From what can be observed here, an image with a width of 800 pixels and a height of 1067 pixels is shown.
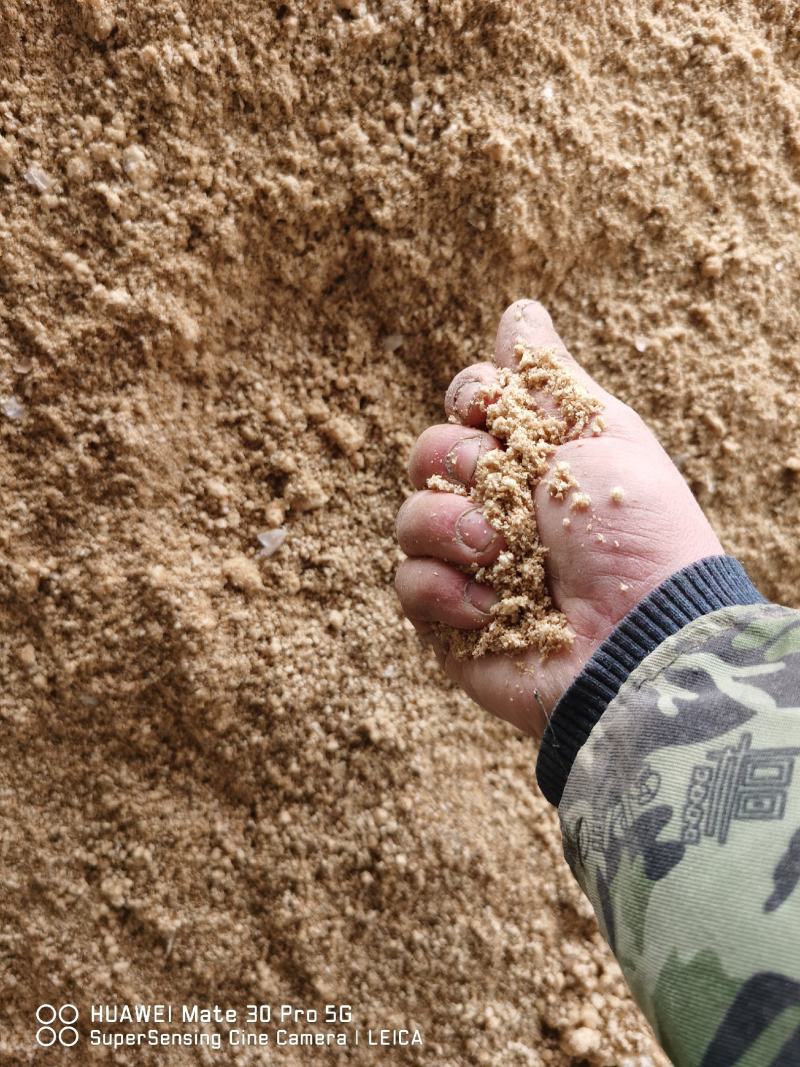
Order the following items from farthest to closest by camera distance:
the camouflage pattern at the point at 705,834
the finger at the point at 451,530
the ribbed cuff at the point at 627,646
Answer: the finger at the point at 451,530 < the ribbed cuff at the point at 627,646 < the camouflage pattern at the point at 705,834

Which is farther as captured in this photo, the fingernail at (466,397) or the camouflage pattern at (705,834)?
the fingernail at (466,397)

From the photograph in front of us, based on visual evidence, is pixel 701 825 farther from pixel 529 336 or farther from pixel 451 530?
pixel 529 336

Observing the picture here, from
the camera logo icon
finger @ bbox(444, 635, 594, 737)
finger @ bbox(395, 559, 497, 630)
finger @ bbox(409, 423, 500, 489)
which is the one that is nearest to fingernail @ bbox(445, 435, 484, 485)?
finger @ bbox(409, 423, 500, 489)

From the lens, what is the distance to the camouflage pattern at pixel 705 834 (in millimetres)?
702

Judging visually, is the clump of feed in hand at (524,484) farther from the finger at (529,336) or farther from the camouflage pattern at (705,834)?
the camouflage pattern at (705,834)

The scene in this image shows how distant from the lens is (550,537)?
1016mm

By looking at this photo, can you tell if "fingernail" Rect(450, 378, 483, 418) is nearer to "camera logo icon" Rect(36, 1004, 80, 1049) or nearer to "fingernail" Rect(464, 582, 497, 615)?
"fingernail" Rect(464, 582, 497, 615)

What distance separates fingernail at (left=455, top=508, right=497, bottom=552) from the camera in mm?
1018

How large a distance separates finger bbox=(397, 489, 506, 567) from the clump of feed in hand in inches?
0.5

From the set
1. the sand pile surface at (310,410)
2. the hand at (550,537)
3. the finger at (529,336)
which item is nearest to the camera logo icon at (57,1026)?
the sand pile surface at (310,410)

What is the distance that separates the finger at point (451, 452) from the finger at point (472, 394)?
0.8 inches

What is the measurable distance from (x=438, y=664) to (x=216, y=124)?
2.75 ft

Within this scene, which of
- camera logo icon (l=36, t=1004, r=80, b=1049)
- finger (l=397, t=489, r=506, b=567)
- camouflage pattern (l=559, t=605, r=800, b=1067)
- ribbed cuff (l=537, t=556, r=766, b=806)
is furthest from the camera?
camera logo icon (l=36, t=1004, r=80, b=1049)

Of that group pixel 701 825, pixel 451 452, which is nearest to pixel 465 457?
pixel 451 452
